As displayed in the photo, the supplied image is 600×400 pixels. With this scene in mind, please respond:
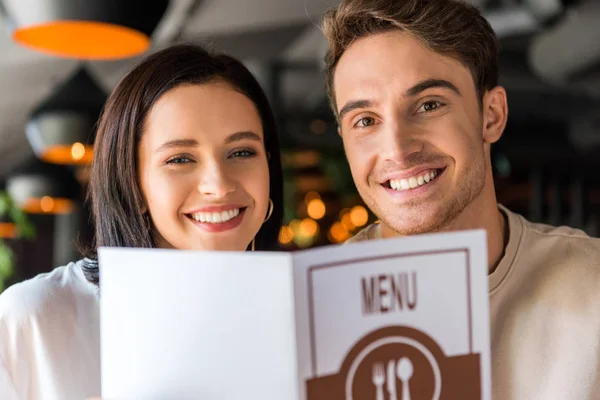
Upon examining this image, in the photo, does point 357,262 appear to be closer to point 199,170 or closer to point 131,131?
point 199,170

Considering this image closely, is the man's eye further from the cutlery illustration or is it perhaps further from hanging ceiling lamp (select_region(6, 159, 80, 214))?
hanging ceiling lamp (select_region(6, 159, 80, 214))

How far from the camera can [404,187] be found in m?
1.72

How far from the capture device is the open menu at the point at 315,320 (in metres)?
1.05

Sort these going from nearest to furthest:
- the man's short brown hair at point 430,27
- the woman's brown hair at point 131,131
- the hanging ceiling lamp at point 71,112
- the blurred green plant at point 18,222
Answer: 1. the woman's brown hair at point 131,131
2. the man's short brown hair at point 430,27
3. the hanging ceiling lamp at point 71,112
4. the blurred green plant at point 18,222

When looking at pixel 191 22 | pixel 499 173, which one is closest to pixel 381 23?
pixel 191 22

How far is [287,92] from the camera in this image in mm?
8070

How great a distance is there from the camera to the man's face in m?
1.70

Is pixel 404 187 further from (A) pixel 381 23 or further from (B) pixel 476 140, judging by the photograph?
(A) pixel 381 23

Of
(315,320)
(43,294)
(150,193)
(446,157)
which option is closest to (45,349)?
(43,294)

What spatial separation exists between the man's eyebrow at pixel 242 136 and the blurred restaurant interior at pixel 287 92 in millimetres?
364

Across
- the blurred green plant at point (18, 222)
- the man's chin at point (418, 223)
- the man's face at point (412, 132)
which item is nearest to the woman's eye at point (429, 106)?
the man's face at point (412, 132)

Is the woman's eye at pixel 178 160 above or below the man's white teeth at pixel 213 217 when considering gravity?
above

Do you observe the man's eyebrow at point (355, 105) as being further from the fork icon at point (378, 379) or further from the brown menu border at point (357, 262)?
the fork icon at point (378, 379)

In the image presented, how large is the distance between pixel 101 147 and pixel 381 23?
0.72 meters
